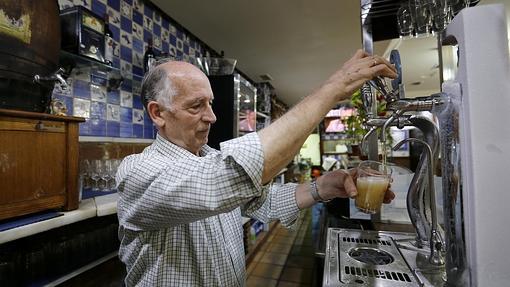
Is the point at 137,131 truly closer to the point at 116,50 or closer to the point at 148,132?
the point at 148,132

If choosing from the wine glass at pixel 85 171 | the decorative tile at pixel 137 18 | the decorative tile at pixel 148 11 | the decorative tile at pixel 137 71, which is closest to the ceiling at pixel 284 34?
the decorative tile at pixel 148 11

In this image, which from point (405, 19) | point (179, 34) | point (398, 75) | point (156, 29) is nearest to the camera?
point (398, 75)

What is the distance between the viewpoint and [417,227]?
39.2 inches

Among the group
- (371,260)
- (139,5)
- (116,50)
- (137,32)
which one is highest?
(139,5)

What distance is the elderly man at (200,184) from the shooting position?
0.55 metres

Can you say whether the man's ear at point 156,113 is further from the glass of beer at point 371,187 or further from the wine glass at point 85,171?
the wine glass at point 85,171

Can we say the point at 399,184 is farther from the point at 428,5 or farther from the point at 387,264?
the point at 428,5

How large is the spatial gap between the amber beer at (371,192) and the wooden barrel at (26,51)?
4.15 ft

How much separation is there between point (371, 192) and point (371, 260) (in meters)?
0.26

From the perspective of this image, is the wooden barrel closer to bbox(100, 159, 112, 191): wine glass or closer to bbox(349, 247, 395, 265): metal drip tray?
bbox(100, 159, 112, 191): wine glass

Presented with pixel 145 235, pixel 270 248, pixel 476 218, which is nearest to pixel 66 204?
pixel 145 235

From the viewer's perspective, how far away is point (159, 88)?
938 mm

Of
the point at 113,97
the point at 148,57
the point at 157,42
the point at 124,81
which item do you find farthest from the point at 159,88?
the point at 157,42

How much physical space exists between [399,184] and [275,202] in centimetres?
100
